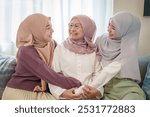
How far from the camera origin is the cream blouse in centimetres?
165

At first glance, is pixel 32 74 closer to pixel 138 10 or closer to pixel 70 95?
pixel 70 95

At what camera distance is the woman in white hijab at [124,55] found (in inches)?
65.6

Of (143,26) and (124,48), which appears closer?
(124,48)

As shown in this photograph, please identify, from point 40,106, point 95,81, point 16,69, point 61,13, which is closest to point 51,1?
point 61,13

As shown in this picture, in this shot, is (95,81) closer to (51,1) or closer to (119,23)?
→ (119,23)

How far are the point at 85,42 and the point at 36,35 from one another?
1.09 feet

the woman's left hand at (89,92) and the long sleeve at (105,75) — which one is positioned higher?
the long sleeve at (105,75)

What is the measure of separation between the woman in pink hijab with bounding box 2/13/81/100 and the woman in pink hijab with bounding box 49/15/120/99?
0.16ft

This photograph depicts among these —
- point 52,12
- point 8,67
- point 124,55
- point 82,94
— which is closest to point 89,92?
point 82,94

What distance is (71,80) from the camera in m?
1.65

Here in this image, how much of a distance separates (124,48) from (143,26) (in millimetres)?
615

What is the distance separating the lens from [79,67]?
168 centimetres

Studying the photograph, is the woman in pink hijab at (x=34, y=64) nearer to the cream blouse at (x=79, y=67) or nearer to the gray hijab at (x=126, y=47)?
the cream blouse at (x=79, y=67)

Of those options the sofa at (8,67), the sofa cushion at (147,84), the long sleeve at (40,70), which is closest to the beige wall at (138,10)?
the sofa at (8,67)
